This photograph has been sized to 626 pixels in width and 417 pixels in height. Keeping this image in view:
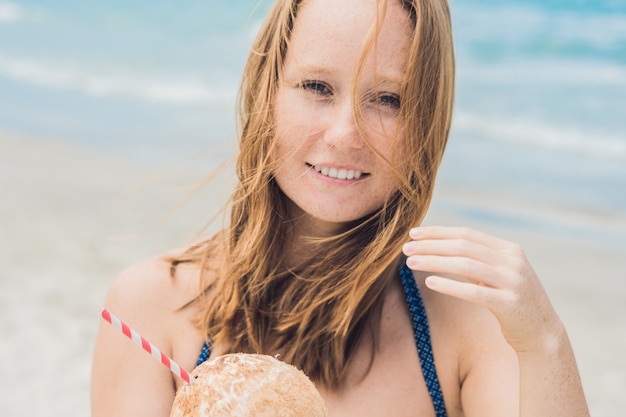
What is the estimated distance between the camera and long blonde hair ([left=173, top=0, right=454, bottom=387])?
6.86 feet

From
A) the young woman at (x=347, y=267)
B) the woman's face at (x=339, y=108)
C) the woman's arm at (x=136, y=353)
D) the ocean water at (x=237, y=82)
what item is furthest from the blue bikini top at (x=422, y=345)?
the ocean water at (x=237, y=82)

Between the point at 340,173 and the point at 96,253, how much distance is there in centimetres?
401

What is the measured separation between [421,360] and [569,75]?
10236mm

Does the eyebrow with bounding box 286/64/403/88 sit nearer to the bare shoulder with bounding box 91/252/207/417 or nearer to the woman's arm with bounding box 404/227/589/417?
the woman's arm with bounding box 404/227/589/417

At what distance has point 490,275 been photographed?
5.68ft

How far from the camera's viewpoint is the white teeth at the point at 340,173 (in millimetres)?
2082

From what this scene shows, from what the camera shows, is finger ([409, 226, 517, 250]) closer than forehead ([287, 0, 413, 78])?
Yes

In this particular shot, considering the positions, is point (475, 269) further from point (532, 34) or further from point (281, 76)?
point (532, 34)

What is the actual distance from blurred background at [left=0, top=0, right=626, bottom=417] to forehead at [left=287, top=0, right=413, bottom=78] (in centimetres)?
29

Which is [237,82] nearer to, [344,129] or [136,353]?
[136,353]

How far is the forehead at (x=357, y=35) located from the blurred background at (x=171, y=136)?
0.96ft

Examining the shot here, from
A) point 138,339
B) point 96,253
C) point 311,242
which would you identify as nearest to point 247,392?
point 138,339

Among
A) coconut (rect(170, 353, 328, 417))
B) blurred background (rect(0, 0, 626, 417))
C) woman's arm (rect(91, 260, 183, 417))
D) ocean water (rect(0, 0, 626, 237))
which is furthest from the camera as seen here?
ocean water (rect(0, 0, 626, 237))

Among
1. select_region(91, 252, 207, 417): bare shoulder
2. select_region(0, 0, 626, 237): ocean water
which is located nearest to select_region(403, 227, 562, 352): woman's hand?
select_region(91, 252, 207, 417): bare shoulder
